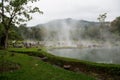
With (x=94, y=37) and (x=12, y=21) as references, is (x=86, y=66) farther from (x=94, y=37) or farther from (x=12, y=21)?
(x=94, y=37)

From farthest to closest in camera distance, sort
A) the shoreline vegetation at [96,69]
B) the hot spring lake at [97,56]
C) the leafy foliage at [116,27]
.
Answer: the leafy foliage at [116,27]
the hot spring lake at [97,56]
the shoreline vegetation at [96,69]

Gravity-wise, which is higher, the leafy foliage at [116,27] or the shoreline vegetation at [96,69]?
the leafy foliage at [116,27]

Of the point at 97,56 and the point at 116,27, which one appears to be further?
the point at 116,27

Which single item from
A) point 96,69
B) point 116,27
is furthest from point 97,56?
point 116,27

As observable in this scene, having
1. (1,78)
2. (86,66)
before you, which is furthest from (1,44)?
(1,78)

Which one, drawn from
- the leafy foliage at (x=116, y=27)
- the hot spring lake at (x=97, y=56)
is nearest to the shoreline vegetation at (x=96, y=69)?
the hot spring lake at (x=97, y=56)

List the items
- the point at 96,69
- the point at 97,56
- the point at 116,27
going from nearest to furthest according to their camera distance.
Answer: the point at 96,69 → the point at 97,56 → the point at 116,27

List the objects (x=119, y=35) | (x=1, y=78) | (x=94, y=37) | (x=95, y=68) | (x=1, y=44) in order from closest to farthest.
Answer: (x=1, y=78) → (x=95, y=68) → (x=1, y=44) → (x=119, y=35) → (x=94, y=37)

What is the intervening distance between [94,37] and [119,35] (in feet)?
97.9

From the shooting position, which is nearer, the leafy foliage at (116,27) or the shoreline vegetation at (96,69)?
the shoreline vegetation at (96,69)

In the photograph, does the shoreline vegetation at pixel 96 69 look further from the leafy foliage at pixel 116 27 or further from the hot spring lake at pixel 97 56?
the leafy foliage at pixel 116 27

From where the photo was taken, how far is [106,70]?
23.5 metres

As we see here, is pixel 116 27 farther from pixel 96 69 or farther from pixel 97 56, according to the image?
pixel 96 69

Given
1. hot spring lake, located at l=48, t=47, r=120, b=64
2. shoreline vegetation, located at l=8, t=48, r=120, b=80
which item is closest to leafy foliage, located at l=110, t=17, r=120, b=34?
hot spring lake, located at l=48, t=47, r=120, b=64
